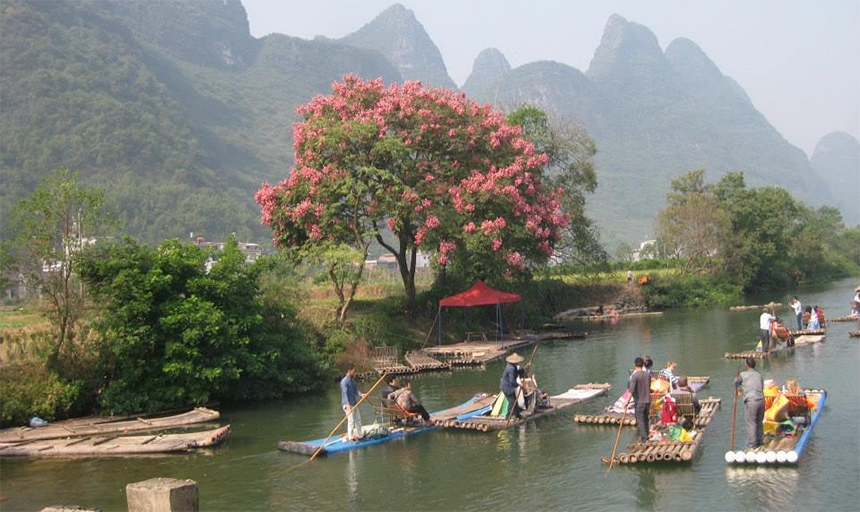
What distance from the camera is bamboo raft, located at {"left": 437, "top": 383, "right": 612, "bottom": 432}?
810 inches

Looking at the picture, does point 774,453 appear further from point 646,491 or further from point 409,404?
point 409,404

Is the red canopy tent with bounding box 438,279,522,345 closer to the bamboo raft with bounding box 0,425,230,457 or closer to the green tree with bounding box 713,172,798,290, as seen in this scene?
the bamboo raft with bounding box 0,425,230,457

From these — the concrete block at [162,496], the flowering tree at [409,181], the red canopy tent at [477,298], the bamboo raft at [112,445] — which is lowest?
the bamboo raft at [112,445]

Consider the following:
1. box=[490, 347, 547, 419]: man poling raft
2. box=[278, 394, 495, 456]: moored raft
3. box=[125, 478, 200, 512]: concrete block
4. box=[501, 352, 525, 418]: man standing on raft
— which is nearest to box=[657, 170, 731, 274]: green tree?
box=[278, 394, 495, 456]: moored raft

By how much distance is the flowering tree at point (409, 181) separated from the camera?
35.5m

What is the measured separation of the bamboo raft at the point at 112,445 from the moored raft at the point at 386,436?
2017mm

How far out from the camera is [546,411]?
2189cm

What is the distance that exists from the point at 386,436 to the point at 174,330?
825cm

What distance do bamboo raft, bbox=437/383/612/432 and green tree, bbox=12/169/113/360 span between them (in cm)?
1178

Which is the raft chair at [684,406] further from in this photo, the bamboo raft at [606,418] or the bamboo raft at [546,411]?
the bamboo raft at [546,411]

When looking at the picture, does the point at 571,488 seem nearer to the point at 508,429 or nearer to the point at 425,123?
the point at 508,429

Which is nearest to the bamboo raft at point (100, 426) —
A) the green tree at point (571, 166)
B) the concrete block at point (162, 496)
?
the concrete block at point (162, 496)

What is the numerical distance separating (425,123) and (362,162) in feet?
11.5

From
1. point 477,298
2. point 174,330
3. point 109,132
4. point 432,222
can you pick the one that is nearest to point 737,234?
point 477,298
